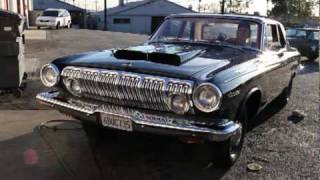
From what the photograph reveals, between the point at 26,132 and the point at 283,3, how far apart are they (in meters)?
59.9

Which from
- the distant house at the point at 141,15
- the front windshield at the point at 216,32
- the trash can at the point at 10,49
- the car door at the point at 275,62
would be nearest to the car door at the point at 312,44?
the car door at the point at 275,62

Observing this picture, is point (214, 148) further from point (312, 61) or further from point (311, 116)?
point (312, 61)

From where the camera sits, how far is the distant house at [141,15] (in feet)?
196

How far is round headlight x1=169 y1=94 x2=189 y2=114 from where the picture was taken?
4738 millimetres

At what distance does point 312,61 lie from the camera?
63.3ft

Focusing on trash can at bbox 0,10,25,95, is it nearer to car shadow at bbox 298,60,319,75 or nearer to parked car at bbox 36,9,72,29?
car shadow at bbox 298,60,319,75

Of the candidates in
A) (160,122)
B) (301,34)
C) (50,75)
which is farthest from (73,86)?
Result: (301,34)

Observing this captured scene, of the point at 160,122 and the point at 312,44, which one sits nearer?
the point at 160,122

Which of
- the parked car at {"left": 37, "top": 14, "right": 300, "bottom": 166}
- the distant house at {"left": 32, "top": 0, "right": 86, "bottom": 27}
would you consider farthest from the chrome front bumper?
the distant house at {"left": 32, "top": 0, "right": 86, "bottom": 27}

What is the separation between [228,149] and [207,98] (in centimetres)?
84

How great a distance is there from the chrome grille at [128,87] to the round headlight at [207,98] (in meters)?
0.07

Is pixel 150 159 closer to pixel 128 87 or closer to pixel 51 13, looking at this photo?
pixel 128 87

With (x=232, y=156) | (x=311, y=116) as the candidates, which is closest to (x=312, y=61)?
(x=311, y=116)

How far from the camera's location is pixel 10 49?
7.96 m
